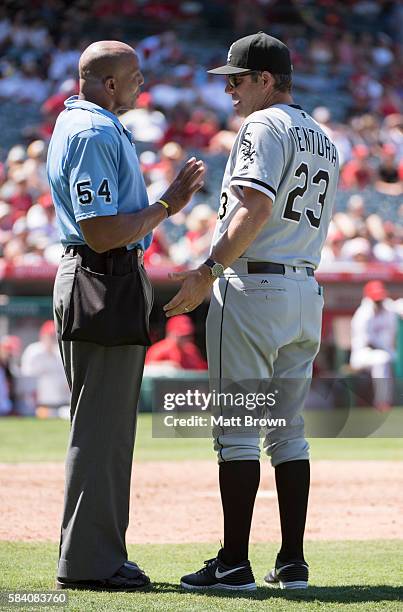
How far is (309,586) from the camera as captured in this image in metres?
4.22

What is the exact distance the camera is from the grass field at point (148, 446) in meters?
9.72

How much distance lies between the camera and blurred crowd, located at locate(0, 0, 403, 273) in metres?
14.8

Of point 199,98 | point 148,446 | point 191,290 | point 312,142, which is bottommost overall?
point 148,446

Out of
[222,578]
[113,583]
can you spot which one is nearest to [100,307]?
[113,583]

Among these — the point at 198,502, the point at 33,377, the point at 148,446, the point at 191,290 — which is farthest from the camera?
the point at 33,377

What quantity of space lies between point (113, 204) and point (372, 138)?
15.6m

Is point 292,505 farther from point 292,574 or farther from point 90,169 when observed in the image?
point 90,169

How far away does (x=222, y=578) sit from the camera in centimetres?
410

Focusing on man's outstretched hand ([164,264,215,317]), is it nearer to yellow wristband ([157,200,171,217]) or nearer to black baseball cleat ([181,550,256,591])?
yellow wristband ([157,200,171,217])

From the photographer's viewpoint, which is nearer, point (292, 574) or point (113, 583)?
point (113, 583)

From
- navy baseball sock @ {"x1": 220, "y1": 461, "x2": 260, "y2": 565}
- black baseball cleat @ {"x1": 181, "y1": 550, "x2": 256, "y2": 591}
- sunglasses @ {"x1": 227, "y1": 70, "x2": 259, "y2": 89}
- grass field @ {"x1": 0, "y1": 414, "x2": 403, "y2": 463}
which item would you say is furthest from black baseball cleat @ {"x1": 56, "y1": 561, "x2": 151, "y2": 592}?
grass field @ {"x1": 0, "y1": 414, "x2": 403, "y2": 463}

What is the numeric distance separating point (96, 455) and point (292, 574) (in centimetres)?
91

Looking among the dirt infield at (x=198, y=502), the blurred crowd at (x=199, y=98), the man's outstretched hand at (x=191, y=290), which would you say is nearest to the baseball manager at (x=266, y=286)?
the man's outstretched hand at (x=191, y=290)

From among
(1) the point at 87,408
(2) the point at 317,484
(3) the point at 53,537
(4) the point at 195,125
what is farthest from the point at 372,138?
(1) the point at 87,408
